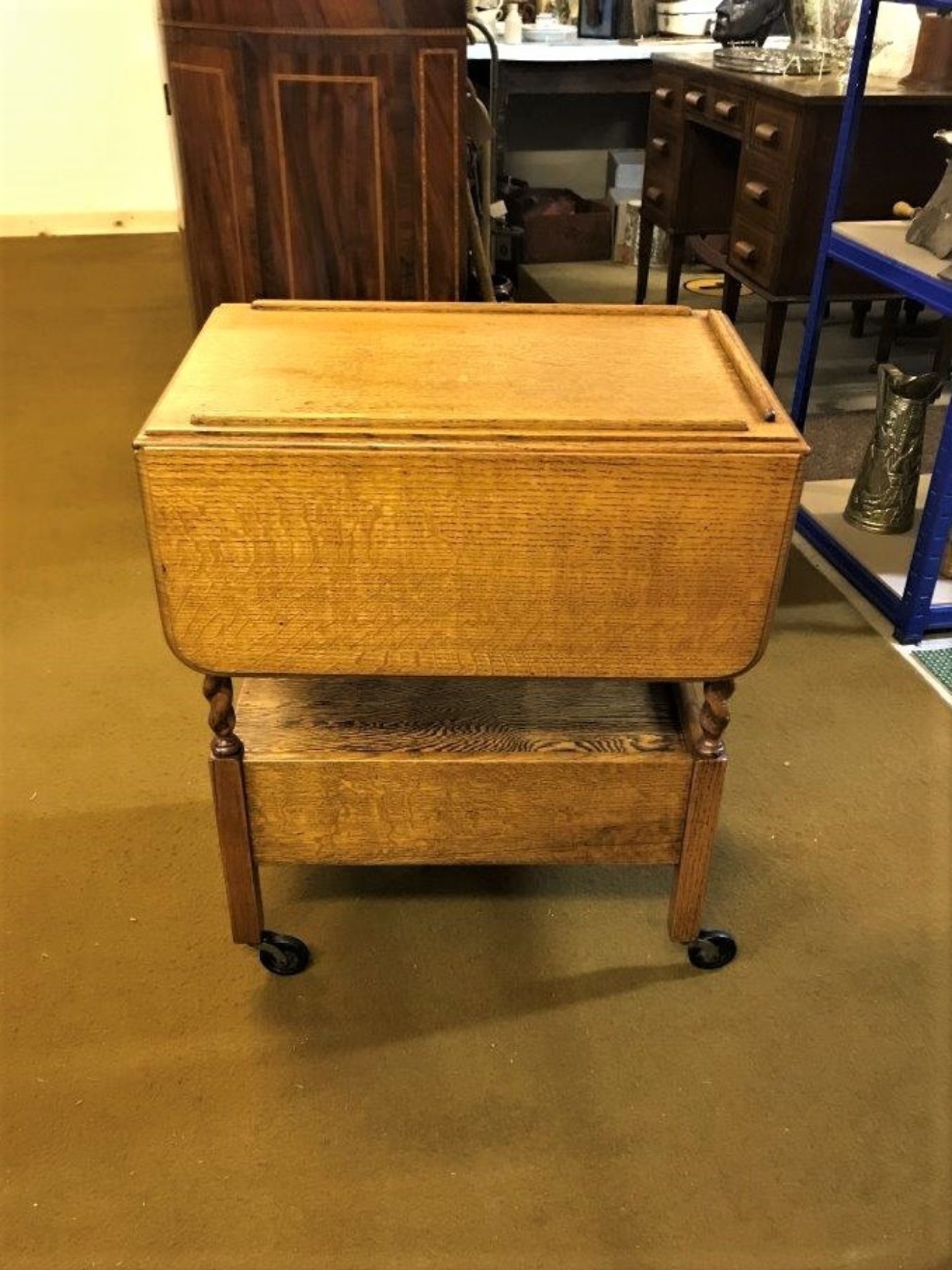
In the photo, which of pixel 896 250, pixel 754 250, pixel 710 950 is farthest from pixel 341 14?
pixel 710 950

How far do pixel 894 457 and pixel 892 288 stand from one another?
37 cm

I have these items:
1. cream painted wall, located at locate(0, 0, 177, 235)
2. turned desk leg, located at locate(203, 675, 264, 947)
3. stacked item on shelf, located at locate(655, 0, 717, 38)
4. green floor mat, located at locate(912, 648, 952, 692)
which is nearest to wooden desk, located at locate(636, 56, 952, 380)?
stacked item on shelf, located at locate(655, 0, 717, 38)

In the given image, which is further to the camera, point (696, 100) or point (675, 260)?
point (675, 260)

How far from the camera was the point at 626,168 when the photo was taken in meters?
4.45

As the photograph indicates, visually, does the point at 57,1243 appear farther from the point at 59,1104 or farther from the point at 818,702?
the point at 818,702

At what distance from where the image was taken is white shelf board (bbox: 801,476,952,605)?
7.42 feet

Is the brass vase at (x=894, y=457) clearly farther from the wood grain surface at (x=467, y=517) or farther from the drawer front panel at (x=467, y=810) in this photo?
the drawer front panel at (x=467, y=810)

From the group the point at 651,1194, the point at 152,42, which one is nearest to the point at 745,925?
the point at 651,1194

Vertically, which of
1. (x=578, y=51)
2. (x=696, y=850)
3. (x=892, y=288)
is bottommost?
(x=696, y=850)

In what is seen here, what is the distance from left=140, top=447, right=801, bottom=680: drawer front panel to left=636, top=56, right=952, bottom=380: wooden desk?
6.07 feet

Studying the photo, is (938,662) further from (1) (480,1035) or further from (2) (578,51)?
(2) (578,51)

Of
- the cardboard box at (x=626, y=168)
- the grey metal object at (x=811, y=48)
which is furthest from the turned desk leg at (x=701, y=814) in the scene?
the cardboard box at (x=626, y=168)

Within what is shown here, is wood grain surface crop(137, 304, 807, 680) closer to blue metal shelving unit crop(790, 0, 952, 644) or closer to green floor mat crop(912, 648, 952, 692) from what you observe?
blue metal shelving unit crop(790, 0, 952, 644)

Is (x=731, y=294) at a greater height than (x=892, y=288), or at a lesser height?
lesser
